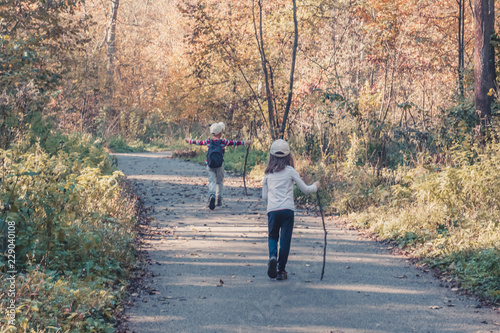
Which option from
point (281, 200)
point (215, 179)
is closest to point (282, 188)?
point (281, 200)

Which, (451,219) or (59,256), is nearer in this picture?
(59,256)

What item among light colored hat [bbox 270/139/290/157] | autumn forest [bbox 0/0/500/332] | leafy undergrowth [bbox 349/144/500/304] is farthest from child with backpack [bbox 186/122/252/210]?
light colored hat [bbox 270/139/290/157]

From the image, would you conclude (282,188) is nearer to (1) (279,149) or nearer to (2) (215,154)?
(1) (279,149)

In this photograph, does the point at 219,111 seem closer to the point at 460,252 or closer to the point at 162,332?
the point at 460,252

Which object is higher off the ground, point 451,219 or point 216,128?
point 216,128

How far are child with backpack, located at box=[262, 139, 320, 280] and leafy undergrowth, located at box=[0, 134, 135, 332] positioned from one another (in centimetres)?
206

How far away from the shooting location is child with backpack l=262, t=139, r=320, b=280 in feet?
23.5

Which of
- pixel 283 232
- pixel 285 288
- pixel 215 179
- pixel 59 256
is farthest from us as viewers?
pixel 215 179

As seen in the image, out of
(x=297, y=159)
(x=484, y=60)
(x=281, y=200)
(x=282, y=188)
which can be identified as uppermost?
(x=484, y=60)

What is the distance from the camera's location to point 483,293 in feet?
21.1

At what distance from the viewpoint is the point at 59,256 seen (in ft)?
21.3

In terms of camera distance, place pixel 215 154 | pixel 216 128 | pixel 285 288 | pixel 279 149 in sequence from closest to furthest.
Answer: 1. pixel 285 288
2. pixel 279 149
3. pixel 216 128
4. pixel 215 154

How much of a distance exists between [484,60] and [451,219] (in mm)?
5422

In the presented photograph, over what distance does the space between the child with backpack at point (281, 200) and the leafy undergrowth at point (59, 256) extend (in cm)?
206
